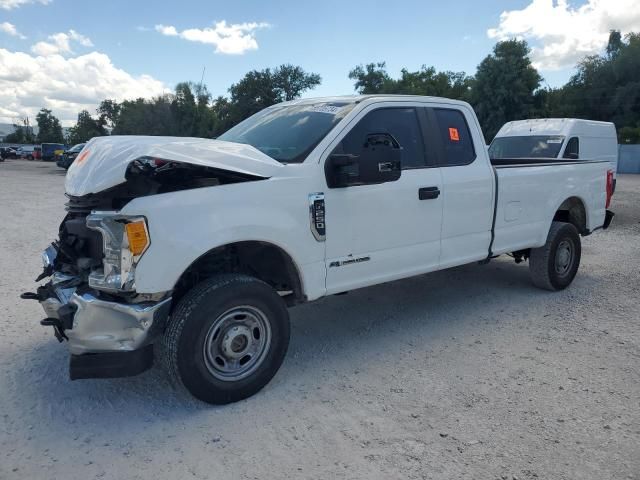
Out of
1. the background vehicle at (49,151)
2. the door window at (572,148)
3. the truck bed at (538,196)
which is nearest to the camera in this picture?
the truck bed at (538,196)

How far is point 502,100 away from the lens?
40.9 metres

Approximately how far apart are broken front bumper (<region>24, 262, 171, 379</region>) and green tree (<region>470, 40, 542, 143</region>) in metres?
40.6

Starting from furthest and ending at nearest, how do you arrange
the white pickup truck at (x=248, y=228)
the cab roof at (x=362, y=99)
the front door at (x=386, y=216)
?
the cab roof at (x=362, y=99)
the front door at (x=386, y=216)
the white pickup truck at (x=248, y=228)

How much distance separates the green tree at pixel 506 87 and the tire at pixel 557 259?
36385mm

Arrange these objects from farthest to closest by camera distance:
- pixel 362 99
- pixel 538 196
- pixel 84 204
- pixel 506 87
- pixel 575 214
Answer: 1. pixel 506 87
2. pixel 575 214
3. pixel 538 196
4. pixel 362 99
5. pixel 84 204

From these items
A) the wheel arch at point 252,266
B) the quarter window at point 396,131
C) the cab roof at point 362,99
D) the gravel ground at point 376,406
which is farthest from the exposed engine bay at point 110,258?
the cab roof at point 362,99

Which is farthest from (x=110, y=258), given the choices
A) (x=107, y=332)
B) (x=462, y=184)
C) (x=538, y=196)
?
(x=538, y=196)

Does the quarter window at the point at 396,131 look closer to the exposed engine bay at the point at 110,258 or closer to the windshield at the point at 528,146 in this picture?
the exposed engine bay at the point at 110,258

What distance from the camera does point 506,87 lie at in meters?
40.6

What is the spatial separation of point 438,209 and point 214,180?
2.11 m

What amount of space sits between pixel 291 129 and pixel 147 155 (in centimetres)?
147

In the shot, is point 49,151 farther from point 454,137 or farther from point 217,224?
point 217,224

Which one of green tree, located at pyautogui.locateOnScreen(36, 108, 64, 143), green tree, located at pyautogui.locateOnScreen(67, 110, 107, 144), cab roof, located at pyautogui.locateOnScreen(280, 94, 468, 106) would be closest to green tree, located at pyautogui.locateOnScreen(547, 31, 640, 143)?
cab roof, located at pyautogui.locateOnScreen(280, 94, 468, 106)

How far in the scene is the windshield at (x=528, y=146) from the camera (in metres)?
12.3
